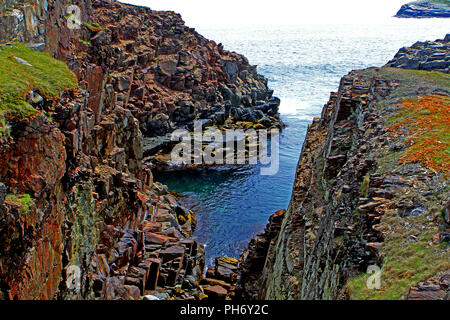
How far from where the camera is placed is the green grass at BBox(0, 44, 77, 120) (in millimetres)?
16266

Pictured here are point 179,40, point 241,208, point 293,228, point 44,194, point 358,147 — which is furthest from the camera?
point 179,40

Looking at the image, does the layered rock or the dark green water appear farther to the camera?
the dark green water

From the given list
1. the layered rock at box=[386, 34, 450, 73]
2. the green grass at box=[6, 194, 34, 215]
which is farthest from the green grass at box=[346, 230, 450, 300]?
the layered rock at box=[386, 34, 450, 73]

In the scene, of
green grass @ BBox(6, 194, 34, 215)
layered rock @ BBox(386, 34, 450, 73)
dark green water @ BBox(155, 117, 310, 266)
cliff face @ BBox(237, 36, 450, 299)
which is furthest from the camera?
dark green water @ BBox(155, 117, 310, 266)

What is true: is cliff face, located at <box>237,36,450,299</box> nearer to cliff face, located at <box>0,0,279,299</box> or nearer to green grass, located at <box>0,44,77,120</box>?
cliff face, located at <box>0,0,279,299</box>

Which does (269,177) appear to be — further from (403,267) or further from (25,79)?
(403,267)

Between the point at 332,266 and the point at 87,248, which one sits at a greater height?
the point at 332,266

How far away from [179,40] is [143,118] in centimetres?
2913

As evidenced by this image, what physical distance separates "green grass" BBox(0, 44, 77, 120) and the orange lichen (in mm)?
14811

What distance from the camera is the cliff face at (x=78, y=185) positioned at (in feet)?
51.1

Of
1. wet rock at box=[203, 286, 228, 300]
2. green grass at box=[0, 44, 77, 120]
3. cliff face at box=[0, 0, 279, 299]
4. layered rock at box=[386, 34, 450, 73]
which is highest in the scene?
layered rock at box=[386, 34, 450, 73]

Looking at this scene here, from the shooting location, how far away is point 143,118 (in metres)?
74.2
